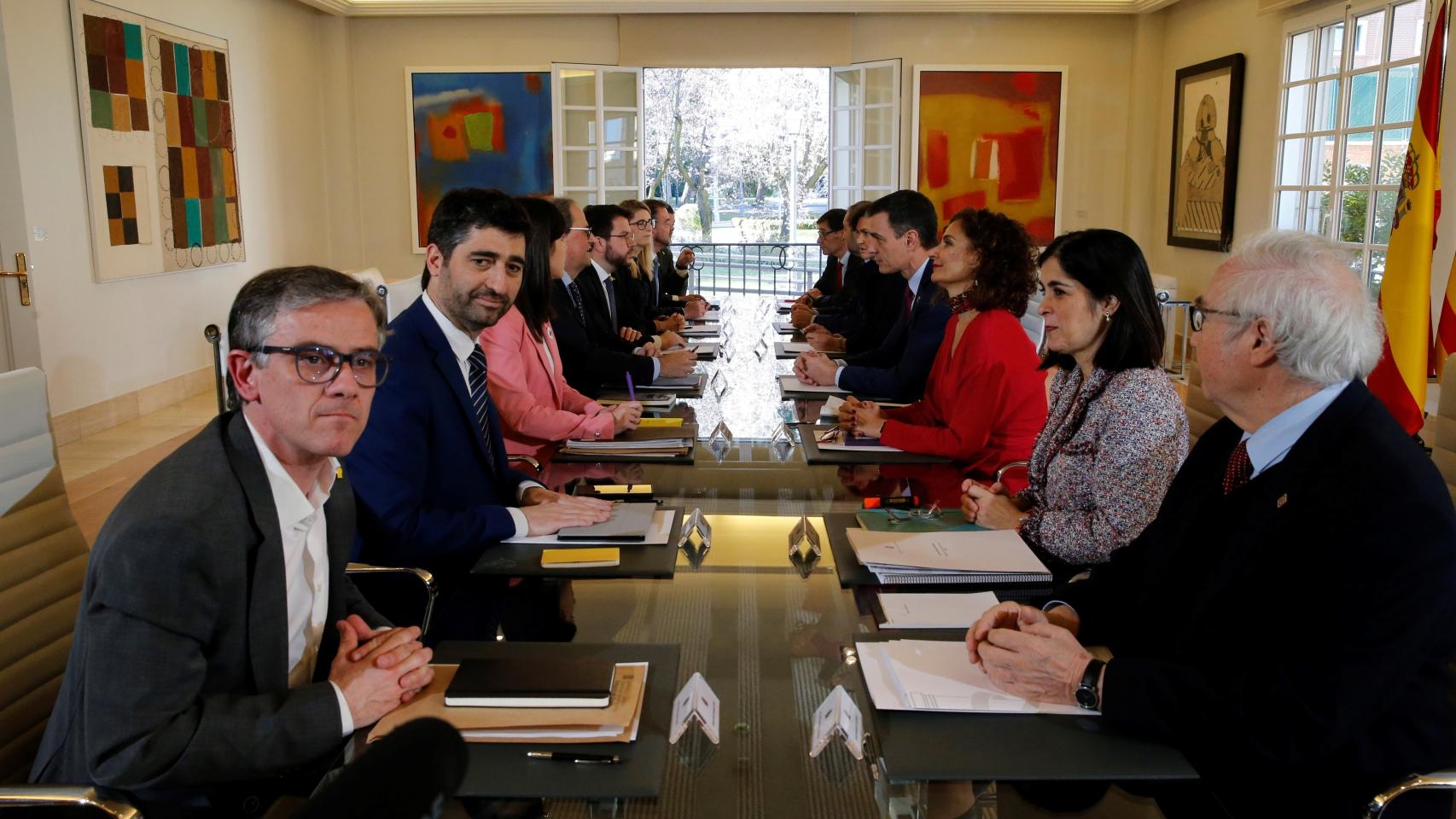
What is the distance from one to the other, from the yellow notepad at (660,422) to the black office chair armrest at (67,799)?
184 centimetres

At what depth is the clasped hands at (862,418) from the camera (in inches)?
113

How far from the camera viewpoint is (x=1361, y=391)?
1.38 metres

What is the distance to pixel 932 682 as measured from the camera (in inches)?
52.6

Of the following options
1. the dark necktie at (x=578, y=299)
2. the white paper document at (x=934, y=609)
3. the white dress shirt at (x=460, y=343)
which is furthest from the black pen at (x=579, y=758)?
the dark necktie at (x=578, y=299)

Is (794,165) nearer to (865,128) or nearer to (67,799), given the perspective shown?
(865,128)

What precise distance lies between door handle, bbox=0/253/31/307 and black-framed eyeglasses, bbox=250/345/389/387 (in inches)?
197

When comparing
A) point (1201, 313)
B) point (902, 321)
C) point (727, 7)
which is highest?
point (727, 7)

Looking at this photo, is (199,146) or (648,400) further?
(199,146)

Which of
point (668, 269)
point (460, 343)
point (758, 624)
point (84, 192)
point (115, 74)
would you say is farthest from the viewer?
point (668, 269)

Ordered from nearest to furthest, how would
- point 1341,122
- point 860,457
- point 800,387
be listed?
point 860,457 → point 800,387 → point 1341,122

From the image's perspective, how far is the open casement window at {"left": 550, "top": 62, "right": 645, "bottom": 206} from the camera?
32.0 feet

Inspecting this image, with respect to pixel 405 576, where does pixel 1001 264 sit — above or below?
above

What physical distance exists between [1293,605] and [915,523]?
30.4 inches

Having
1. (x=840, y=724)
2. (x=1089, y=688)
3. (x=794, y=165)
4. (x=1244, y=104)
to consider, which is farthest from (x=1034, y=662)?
(x=794, y=165)
